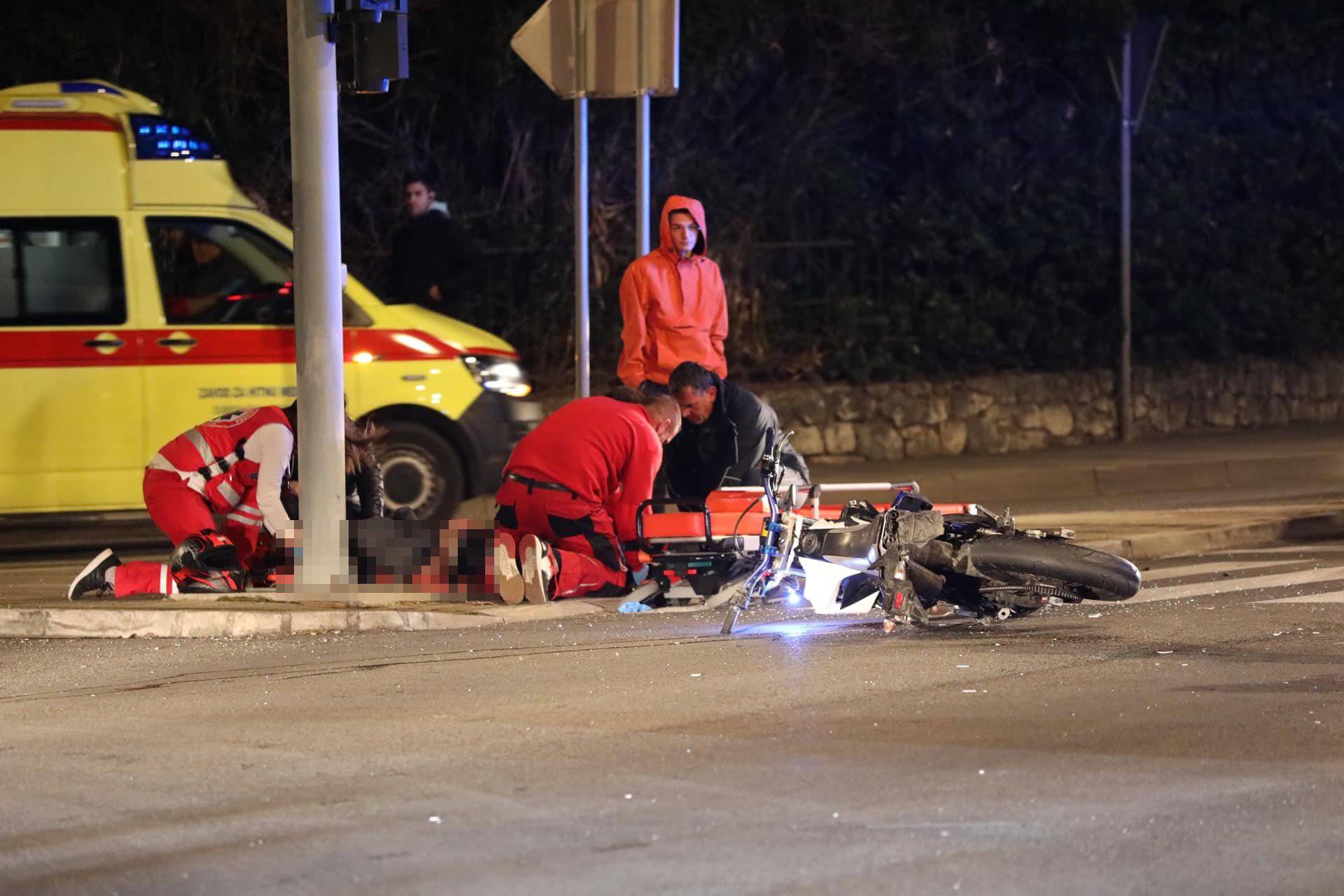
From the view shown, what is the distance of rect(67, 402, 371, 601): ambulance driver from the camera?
926 centimetres

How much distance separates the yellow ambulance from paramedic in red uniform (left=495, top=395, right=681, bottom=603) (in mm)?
2387

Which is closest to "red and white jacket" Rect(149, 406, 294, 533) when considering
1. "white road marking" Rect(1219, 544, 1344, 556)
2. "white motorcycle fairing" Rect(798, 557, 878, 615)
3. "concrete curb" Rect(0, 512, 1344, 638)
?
"concrete curb" Rect(0, 512, 1344, 638)

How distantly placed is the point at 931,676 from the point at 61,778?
2933 millimetres

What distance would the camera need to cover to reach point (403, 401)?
11.6 m

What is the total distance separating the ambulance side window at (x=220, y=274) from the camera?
11414 mm

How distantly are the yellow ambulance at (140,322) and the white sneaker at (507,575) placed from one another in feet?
8.82

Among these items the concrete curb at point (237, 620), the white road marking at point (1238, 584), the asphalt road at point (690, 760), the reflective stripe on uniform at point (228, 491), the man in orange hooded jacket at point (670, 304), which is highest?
the man in orange hooded jacket at point (670, 304)

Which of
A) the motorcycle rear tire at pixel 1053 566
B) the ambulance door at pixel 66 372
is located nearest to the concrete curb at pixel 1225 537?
the motorcycle rear tire at pixel 1053 566

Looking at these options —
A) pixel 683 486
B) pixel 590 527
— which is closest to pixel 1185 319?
pixel 683 486

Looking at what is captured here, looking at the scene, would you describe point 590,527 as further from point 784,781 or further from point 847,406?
point 847,406

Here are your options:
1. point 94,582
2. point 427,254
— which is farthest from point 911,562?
point 427,254

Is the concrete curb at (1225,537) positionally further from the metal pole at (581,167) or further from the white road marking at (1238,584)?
the metal pole at (581,167)

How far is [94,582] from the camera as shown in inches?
364

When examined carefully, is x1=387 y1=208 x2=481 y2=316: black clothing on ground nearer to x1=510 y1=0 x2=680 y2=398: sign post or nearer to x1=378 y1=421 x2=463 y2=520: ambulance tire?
x1=378 y1=421 x2=463 y2=520: ambulance tire
